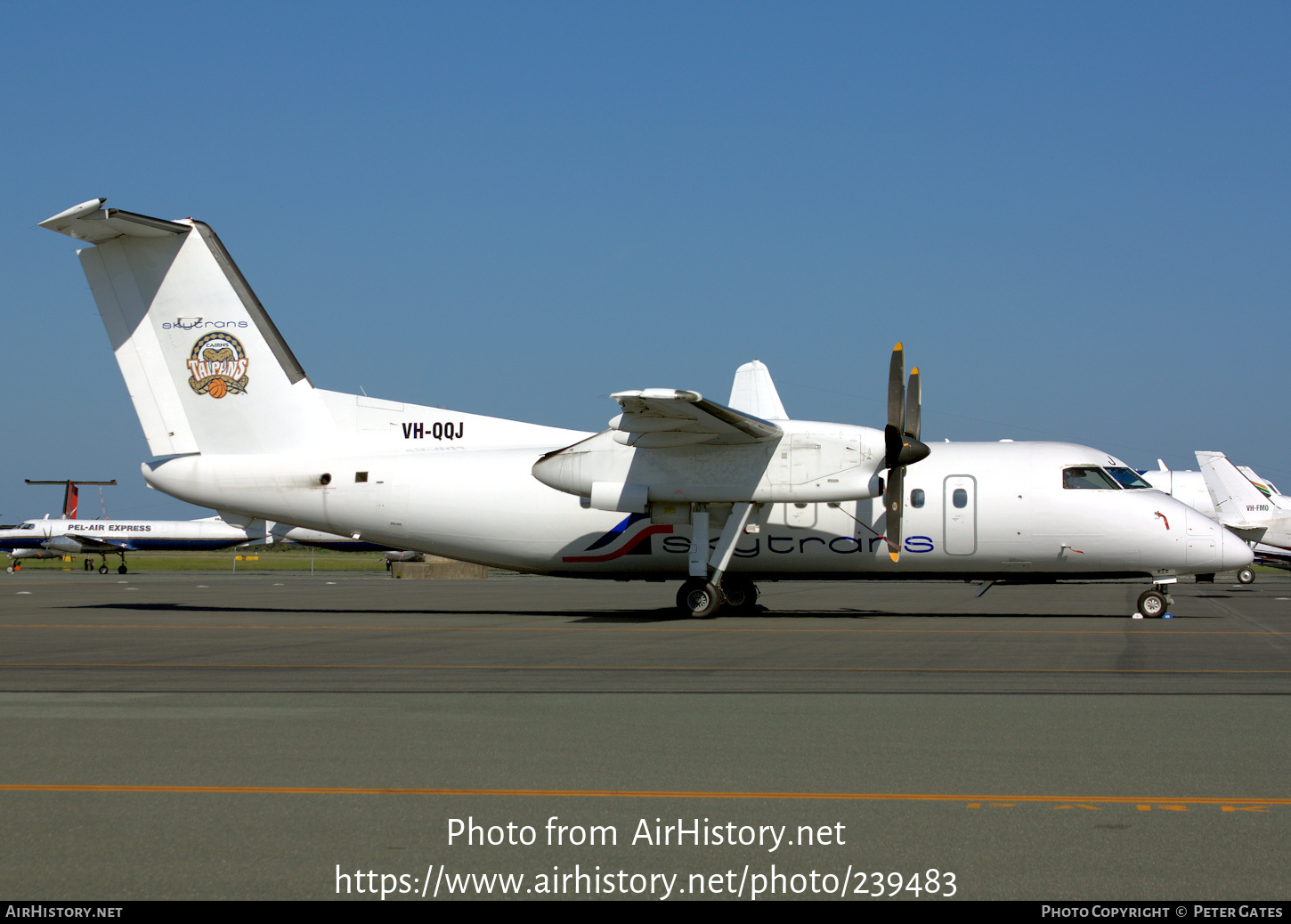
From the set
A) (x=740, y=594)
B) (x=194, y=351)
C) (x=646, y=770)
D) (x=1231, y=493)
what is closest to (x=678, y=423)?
(x=740, y=594)

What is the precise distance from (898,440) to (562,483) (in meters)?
6.29

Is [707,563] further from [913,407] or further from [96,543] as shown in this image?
[96,543]

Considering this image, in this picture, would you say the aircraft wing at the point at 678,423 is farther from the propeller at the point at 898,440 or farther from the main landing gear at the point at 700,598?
the main landing gear at the point at 700,598

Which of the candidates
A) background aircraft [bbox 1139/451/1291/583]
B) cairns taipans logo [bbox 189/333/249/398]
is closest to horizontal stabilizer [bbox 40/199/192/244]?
cairns taipans logo [bbox 189/333/249/398]

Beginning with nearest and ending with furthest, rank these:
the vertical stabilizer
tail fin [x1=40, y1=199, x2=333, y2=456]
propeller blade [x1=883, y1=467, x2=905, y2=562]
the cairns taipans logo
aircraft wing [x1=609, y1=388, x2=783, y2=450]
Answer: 1. aircraft wing [x1=609, y1=388, x2=783, y2=450]
2. propeller blade [x1=883, y1=467, x2=905, y2=562]
3. tail fin [x1=40, y1=199, x2=333, y2=456]
4. the cairns taipans logo
5. the vertical stabilizer

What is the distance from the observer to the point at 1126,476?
20.9 metres

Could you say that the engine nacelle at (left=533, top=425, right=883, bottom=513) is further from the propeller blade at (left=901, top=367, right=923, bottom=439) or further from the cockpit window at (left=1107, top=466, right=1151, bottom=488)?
the cockpit window at (left=1107, top=466, right=1151, bottom=488)

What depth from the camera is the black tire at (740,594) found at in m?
22.0

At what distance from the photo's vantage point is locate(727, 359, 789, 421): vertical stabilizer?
25.4m

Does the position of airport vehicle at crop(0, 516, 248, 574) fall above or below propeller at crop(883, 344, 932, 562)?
below

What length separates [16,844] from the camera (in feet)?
15.2

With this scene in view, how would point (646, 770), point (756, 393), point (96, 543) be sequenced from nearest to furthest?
point (646, 770)
point (756, 393)
point (96, 543)

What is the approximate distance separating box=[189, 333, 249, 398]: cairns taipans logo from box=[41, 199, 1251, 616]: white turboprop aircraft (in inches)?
1.4

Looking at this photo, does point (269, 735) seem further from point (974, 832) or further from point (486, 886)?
point (974, 832)
